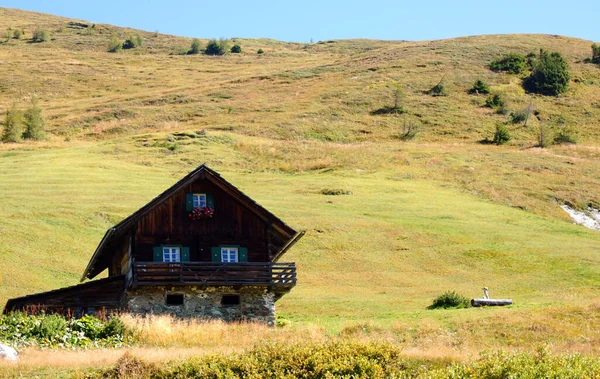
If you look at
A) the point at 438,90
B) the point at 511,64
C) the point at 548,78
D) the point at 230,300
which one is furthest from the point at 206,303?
the point at 511,64

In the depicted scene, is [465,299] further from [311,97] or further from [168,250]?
[311,97]

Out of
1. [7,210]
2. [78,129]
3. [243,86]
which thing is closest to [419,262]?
[7,210]

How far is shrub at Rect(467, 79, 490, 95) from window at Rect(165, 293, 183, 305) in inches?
4446

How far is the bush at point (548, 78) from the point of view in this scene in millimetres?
151125

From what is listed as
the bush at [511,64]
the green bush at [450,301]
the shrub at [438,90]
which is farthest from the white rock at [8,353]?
the bush at [511,64]

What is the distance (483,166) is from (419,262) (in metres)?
39.6

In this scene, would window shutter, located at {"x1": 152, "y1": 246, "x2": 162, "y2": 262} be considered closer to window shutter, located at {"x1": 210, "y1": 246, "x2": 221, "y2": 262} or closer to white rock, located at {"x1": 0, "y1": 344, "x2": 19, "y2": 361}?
window shutter, located at {"x1": 210, "y1": 246, "x2": 221, "y2": 262}

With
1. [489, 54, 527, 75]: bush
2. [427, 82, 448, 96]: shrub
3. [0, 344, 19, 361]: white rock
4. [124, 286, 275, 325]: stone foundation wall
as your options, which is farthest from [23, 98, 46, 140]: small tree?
[0, 344, 19, 361]: white rock

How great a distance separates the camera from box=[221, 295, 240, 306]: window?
136 feet

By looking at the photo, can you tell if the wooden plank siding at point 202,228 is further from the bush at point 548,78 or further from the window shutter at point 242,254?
the bush at point 548,78

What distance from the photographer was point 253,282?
134 feet

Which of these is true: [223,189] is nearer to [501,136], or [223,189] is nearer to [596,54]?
[501,136]

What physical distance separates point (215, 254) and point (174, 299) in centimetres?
295

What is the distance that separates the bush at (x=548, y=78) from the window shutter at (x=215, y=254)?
388ft
